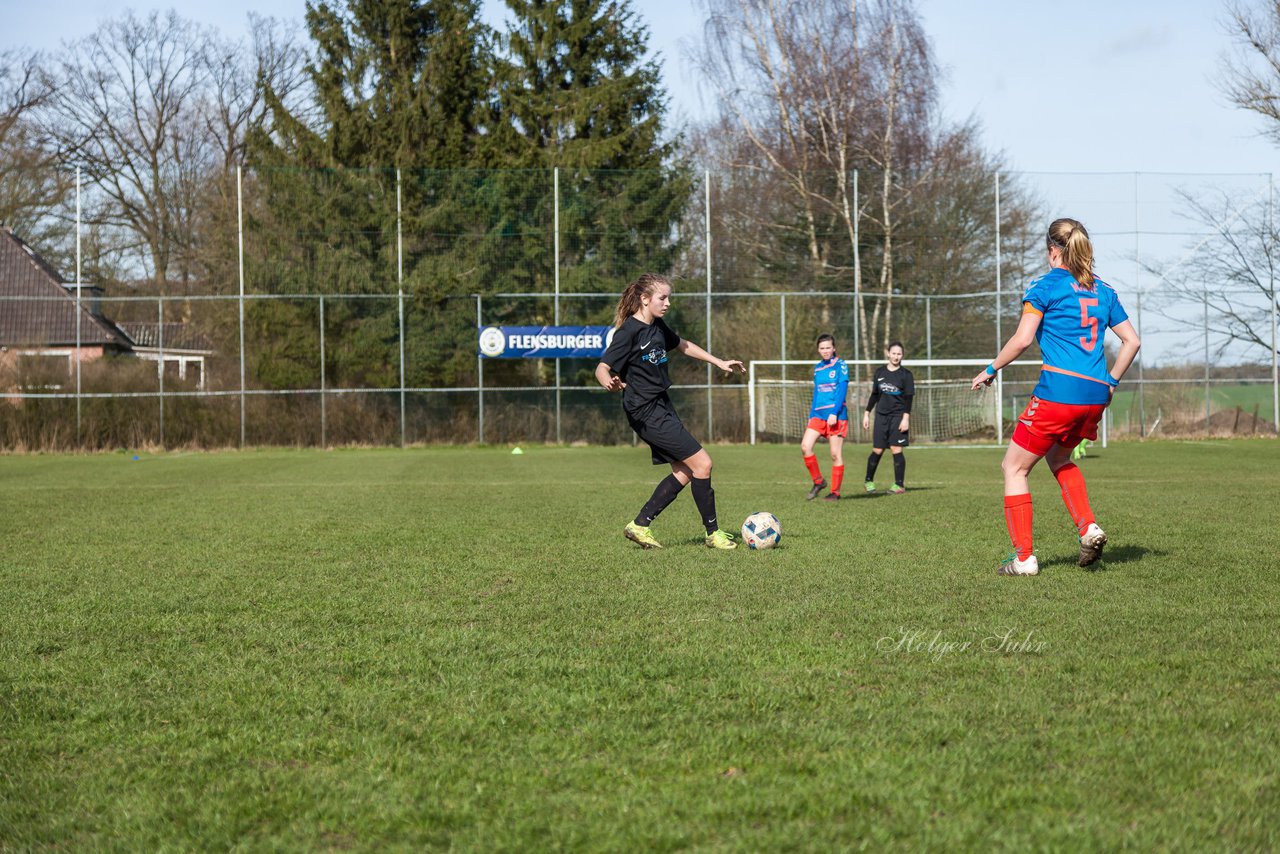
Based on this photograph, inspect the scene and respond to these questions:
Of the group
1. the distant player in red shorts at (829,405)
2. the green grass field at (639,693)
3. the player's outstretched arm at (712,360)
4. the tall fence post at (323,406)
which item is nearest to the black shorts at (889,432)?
the distant player in red shorts at (829,405)

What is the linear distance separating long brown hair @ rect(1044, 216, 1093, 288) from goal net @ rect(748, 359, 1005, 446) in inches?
809

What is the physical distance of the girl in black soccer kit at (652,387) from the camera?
27.2 feet

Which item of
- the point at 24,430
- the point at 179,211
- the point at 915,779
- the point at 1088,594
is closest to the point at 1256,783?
the point at 915,779

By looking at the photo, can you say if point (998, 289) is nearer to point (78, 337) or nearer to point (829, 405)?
point (829, 405)

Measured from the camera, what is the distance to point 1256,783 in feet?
10.2

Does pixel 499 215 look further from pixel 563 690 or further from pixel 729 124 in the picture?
pixel 563 690

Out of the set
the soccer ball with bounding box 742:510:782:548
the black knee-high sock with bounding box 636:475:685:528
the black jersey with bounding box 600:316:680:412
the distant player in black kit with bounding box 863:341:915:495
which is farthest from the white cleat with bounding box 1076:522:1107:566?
the distant player in black kit with bounding box 863:341:915:495

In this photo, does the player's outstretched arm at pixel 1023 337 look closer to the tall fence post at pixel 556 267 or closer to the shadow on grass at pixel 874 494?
the shadow on grass at pixel 874 494

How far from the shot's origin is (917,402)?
28672mm

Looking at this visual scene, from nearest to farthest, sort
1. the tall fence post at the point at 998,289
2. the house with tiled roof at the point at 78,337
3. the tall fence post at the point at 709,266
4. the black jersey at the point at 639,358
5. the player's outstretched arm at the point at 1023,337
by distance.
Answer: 1. the player's outstretched arm at the point at 1023,337
2. the black jersey at the point at 639,358
3. the house with tiled roof at the point at 78,337
4. the tall fence post at the point at 709,266
5. the tall fence post at the point at 998,289

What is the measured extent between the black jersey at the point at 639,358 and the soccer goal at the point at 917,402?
768 inches

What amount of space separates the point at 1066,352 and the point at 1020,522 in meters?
0.98

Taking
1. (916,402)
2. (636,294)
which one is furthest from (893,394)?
(916,402)

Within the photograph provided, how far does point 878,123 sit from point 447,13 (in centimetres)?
1193
